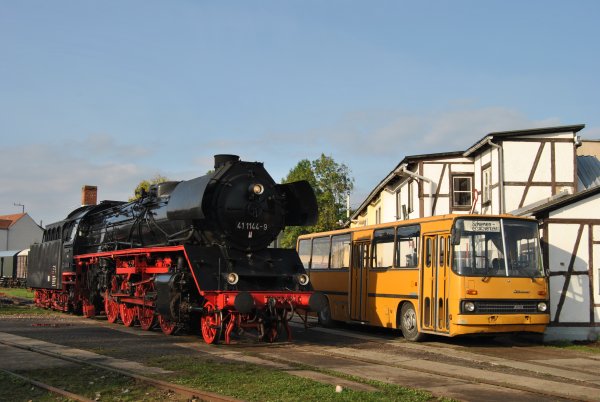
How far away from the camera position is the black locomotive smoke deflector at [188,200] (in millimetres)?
12625

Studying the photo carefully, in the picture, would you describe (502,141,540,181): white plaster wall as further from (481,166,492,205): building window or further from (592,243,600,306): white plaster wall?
(592,243,600,306): white plaster wall

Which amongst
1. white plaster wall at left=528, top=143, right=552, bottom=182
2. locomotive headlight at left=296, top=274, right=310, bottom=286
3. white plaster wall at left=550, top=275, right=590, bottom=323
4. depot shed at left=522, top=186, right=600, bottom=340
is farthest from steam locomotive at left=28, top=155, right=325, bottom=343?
white plaster wall at left=528, top=143, right=552, bottom=182

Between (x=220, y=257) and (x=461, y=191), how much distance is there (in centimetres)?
1289

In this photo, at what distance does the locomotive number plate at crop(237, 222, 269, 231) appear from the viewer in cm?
1293

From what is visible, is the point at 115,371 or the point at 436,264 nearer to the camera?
the point at 115,371

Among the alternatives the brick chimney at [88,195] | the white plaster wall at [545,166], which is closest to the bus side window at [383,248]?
the white plaster wall at [545,166]

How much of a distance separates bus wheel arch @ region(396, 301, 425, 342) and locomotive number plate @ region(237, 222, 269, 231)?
142 inches

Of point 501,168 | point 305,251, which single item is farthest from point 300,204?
point 501,168

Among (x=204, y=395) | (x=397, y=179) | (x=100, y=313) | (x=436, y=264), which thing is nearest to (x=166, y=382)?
(x=204, y=395)

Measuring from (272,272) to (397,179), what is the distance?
50.8 ft

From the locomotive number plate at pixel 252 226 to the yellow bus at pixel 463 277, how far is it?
3255 millimetres

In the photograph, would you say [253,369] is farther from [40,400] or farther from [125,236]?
[125,236]

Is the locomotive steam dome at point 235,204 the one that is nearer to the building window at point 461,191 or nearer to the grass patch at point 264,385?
the grass patch at point 264,385

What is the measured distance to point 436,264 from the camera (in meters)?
13.1
